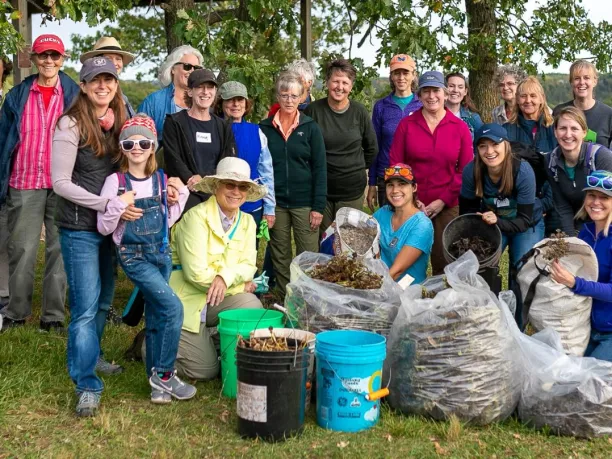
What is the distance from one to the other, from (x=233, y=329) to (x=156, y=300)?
0.50 m

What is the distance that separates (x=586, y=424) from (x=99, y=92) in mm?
2954

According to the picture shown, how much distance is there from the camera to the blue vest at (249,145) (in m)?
5.21

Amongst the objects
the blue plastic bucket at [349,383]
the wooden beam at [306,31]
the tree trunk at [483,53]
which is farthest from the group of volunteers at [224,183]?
the tree trunk at [483,53]

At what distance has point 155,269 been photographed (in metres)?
3.91

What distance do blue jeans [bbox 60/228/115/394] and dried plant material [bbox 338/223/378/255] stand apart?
171cm

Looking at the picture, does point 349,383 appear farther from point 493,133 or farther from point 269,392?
point 493,133

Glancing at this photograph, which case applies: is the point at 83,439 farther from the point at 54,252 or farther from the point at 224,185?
the point at 54,252

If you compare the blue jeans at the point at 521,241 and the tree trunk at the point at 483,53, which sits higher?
the tree trunk at the point at 483,53

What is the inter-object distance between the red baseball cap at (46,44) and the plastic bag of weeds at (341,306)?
2391 mm

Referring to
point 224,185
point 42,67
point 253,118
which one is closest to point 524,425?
point 224,185

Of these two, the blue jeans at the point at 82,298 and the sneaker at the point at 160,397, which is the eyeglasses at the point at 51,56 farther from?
the sneaker at the point at 160,397

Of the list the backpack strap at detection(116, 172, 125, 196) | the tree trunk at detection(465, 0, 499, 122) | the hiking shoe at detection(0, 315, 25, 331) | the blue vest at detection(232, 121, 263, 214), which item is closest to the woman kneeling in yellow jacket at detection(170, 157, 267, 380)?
the backpack strap at detection(116, 172, 125, 196)

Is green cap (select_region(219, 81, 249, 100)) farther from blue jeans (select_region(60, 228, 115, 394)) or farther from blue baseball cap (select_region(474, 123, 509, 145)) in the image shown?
blue jeans (select_region(60, 228, 115, 394))

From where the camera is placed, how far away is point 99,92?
3855 millimetres
